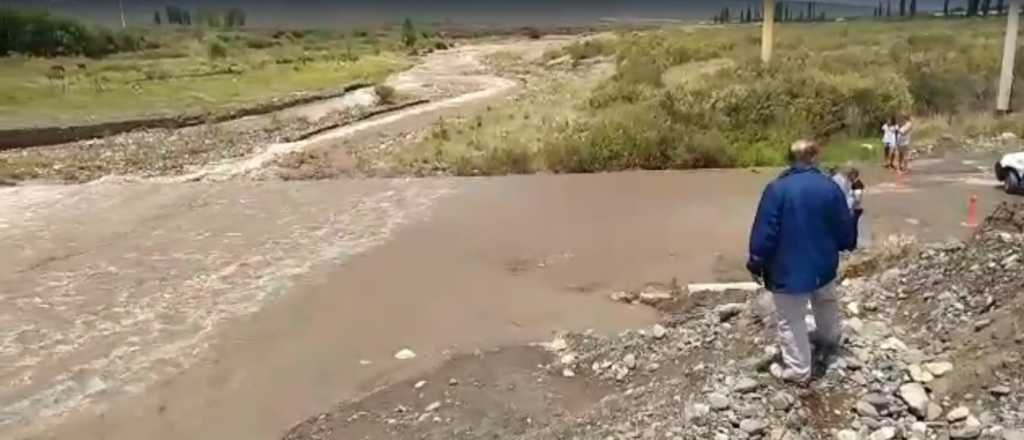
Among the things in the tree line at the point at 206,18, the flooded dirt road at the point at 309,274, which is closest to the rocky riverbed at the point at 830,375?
the flooded dirt road at the point at 309,274

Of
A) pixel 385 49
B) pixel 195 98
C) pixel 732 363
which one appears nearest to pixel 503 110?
pixel 195 98

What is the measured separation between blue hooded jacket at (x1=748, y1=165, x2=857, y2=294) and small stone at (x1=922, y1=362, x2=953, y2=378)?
0.70 m

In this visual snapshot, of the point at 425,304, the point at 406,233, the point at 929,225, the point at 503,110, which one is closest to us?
the point at 425,304

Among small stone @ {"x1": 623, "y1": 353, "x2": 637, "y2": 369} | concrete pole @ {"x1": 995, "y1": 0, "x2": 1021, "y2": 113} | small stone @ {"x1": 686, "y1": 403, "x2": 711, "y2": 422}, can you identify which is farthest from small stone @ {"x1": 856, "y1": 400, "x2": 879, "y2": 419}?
concrete pole @ {"x1": 995, "y1": 0, "x2": 1021, "y2": 113}

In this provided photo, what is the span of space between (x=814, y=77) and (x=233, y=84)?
2207 centimetres

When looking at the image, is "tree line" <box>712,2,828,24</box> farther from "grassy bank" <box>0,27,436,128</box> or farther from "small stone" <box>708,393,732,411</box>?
"small stone" <box>708,393,732,411</box>

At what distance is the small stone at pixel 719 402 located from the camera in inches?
212

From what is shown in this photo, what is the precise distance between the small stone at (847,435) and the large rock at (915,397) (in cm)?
33

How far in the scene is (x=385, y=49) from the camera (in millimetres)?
65188

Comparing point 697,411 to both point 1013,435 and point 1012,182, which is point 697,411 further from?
point 1012,182

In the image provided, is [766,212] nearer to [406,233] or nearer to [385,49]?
[406,233]

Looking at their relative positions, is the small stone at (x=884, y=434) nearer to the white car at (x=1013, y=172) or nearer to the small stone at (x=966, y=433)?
the small stone at (x=966, y=433)

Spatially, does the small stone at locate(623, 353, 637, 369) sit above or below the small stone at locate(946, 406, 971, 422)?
below

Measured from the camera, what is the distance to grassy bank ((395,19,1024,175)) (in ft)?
62.0
